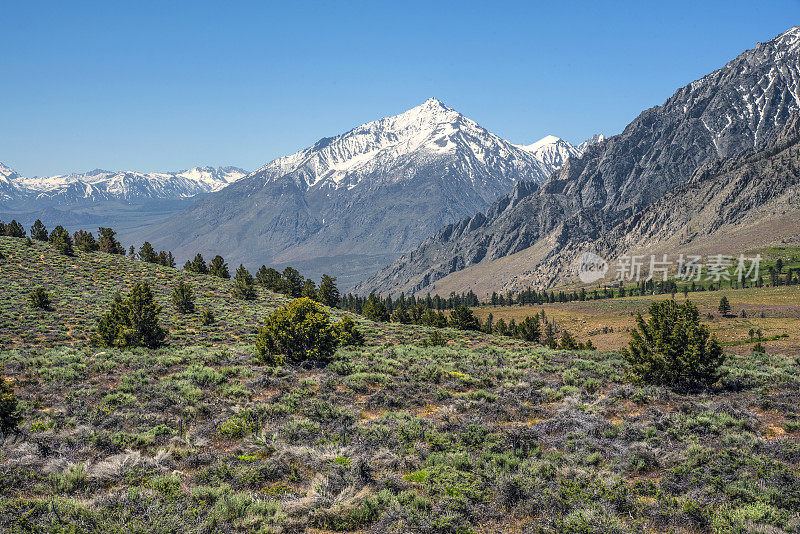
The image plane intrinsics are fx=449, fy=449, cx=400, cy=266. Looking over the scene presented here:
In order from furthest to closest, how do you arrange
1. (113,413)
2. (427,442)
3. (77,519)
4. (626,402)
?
(626,402) < (113,413) < (427,442) < (77,519)

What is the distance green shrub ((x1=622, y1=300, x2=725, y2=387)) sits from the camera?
880 inches

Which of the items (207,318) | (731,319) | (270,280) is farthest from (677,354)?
(731,319)

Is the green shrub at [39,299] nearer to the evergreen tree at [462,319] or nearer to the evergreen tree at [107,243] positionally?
the evergreen tree at [107,243]

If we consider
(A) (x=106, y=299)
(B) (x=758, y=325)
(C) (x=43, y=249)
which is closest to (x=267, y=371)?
(A) (x=106, y=299)

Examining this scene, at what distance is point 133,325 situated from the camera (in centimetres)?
3378

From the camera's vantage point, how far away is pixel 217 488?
1241 centimetres

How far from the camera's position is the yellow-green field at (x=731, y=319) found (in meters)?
84.4

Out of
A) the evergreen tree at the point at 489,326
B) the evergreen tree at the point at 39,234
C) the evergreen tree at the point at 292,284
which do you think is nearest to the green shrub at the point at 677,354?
the evergreen tree at the point at 292,284

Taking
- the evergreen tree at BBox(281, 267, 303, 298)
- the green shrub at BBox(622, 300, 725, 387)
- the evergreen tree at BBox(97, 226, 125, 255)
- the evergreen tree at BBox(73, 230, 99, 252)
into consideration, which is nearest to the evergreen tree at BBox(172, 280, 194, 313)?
the evergreen tree at BBox(281, 267, 303, 298)

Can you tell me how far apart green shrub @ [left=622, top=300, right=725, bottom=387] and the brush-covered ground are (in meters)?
1.14

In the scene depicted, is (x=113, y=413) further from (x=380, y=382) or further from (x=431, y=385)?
(x=431, y=385)

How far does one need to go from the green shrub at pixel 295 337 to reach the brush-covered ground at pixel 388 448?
1.58 meters

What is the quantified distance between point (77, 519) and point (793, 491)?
18.0 metres

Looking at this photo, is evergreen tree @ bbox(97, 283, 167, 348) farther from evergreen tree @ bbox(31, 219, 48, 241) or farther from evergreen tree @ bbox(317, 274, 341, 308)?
evergreen tree @ bbox(31, 219, 48, 241)
